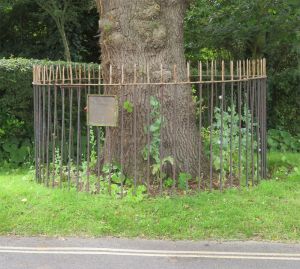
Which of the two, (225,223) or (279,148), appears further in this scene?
(279,148)

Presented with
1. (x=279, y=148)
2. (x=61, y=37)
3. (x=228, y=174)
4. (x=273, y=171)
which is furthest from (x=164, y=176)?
(x=61, y=37)

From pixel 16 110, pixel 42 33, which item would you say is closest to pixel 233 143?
pixel 16 110

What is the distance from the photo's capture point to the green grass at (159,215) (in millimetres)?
6102

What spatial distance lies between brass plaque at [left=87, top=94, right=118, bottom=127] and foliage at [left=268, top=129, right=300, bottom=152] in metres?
4.45

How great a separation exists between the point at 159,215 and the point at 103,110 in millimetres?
1504

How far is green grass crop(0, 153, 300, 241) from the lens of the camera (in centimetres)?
610

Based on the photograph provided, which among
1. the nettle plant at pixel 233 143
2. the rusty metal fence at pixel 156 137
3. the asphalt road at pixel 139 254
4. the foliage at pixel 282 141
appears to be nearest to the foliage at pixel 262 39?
the foliage at pixel 282 141

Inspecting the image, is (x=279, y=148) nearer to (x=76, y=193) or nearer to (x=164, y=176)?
(x=164, y=176)

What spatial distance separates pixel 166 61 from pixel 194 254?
2884mm

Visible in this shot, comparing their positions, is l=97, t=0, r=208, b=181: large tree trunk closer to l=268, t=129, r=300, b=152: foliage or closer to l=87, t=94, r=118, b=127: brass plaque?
l=87, t=94, r=118, b=127: brass plaque

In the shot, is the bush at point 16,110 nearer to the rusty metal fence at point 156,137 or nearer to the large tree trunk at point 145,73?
the rusty metal fence at point 156,137

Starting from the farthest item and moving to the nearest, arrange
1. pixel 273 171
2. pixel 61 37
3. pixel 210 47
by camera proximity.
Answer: pixel 61 37
pixel 210 47
pixel 273 171

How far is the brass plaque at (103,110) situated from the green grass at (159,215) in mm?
931

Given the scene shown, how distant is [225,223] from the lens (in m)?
6.18
